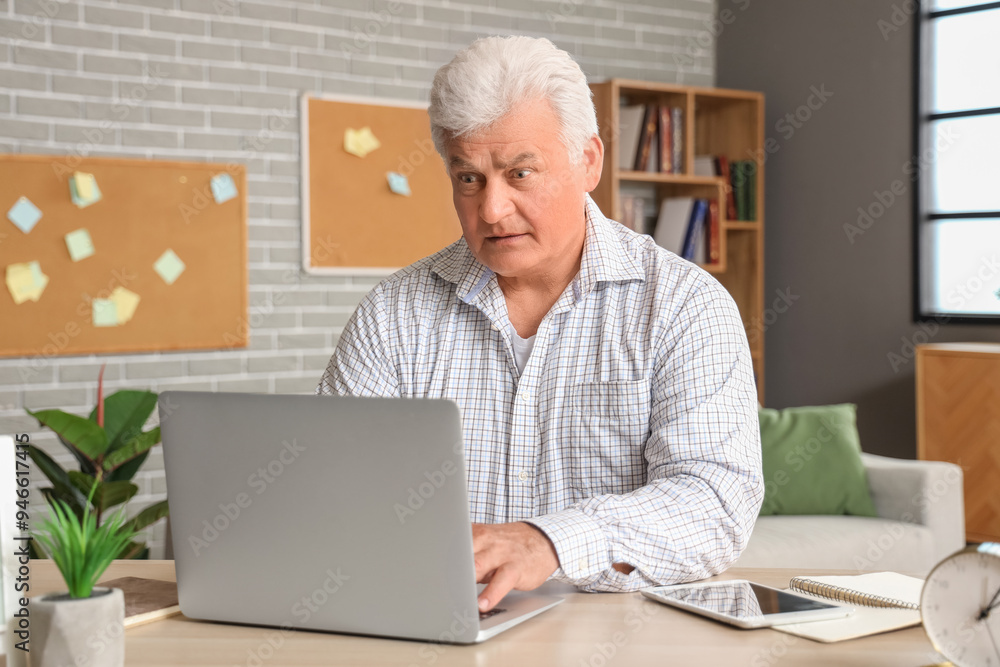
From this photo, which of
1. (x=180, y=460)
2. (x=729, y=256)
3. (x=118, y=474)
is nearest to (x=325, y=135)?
(x=118, y=474)

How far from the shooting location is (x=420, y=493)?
1.02m

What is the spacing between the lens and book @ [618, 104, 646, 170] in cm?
483

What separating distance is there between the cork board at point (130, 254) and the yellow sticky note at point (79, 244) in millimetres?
14

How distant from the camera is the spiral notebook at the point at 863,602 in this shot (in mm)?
1100

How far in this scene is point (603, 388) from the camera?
159 centimetres

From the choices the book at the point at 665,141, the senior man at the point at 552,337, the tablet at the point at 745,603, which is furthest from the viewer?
the book at the point at 665,141

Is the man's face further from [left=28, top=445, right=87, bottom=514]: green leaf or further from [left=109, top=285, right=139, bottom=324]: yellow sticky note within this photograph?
[left=109, top=285, right=139, bottom=324]: yellow sticky note

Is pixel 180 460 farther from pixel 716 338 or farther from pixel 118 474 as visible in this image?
pixel 118 474

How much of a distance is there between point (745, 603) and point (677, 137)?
3.98 meters

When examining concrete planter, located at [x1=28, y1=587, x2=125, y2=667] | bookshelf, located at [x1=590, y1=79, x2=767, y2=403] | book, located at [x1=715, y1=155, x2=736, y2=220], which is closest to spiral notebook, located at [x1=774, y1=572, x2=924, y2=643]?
concrete planter, located at [x1=28, y1=587, x2=125, y2=667]

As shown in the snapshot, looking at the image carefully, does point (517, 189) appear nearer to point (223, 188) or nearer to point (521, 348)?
point (521, 348)

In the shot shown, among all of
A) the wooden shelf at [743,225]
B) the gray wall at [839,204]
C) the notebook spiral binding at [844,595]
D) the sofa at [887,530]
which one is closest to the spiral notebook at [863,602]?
the notebook spiral binding at [844,595]

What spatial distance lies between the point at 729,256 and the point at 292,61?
7.61ft

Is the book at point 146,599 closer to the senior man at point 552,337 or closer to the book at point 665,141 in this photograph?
the senior man at point 552,337
